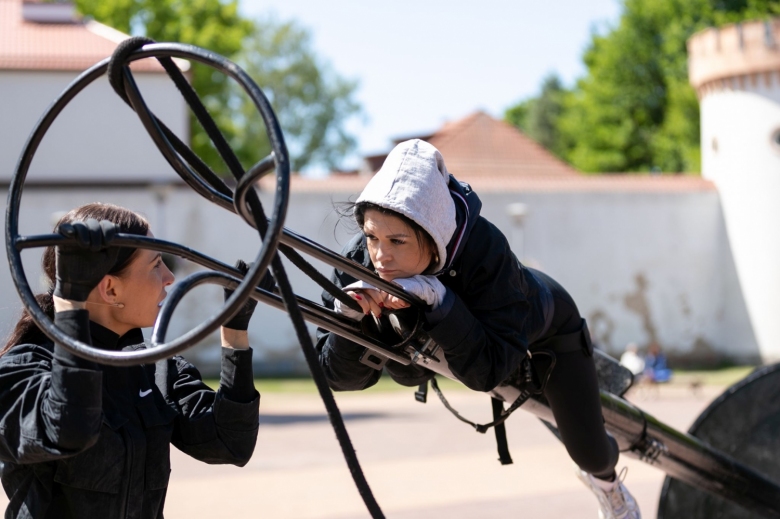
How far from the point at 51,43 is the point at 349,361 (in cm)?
2265

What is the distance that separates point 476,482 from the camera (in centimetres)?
764

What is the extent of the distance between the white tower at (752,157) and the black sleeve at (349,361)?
1960 cm

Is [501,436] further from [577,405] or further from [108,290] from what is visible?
[108,290]

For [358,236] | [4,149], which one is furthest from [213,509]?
[4,149]

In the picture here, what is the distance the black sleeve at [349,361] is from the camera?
2.57 m

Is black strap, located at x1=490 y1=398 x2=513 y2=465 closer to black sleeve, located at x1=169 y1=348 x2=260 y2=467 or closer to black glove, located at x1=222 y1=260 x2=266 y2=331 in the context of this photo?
black sleeve, located at x1=169 y1=348 x2=260 y2=467

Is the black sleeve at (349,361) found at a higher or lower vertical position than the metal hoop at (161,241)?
lower

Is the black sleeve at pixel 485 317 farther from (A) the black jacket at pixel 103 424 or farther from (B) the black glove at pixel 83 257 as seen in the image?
(B) the black glove at pixel 83 257

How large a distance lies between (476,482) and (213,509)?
2226mm

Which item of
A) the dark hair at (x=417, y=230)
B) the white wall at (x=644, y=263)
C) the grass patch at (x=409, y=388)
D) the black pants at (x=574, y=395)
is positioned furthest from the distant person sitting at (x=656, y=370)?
the dark hair at (x=417, y=230)

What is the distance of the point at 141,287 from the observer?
2148mm

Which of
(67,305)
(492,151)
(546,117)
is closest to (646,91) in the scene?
(492,151)

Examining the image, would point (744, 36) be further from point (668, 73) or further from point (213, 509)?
point (213, 509)

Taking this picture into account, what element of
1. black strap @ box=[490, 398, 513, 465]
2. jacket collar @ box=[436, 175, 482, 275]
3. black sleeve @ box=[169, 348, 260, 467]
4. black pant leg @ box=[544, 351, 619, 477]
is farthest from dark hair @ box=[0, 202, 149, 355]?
black pant leg @ box=[544, 351, 619, 477]
